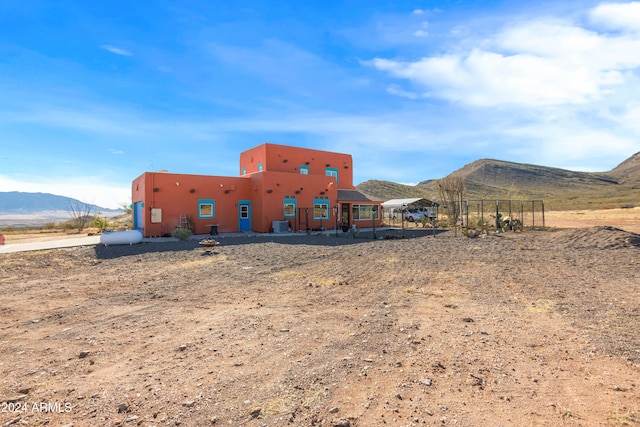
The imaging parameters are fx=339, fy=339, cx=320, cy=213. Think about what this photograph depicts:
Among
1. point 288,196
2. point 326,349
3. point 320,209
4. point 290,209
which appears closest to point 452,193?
point 320,209

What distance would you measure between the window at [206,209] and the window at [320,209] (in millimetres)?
7404

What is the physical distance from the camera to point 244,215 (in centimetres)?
2469

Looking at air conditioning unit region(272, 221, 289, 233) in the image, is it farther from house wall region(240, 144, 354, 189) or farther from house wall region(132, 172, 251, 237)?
house wall region(240, 144, 354, 189)

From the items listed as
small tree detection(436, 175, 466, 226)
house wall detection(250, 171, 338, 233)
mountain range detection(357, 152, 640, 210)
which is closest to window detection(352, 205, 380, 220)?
house wall detection(250, 171, 338, 233)

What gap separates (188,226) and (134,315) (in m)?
16.9

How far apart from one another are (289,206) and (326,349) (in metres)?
20.6

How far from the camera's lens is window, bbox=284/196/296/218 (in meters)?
24.4

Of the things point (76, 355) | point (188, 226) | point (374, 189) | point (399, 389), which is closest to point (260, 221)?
point (188, 226)

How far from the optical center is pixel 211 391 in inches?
129

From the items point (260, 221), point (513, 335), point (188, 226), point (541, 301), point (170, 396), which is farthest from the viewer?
point (260, 221)

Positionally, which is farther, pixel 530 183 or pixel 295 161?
pixel 530 183

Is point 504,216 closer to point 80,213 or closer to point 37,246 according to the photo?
point 37,246

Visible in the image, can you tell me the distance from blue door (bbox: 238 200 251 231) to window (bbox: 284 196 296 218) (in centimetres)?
277

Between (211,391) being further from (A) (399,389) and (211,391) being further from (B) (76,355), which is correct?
(B) (76,355)
